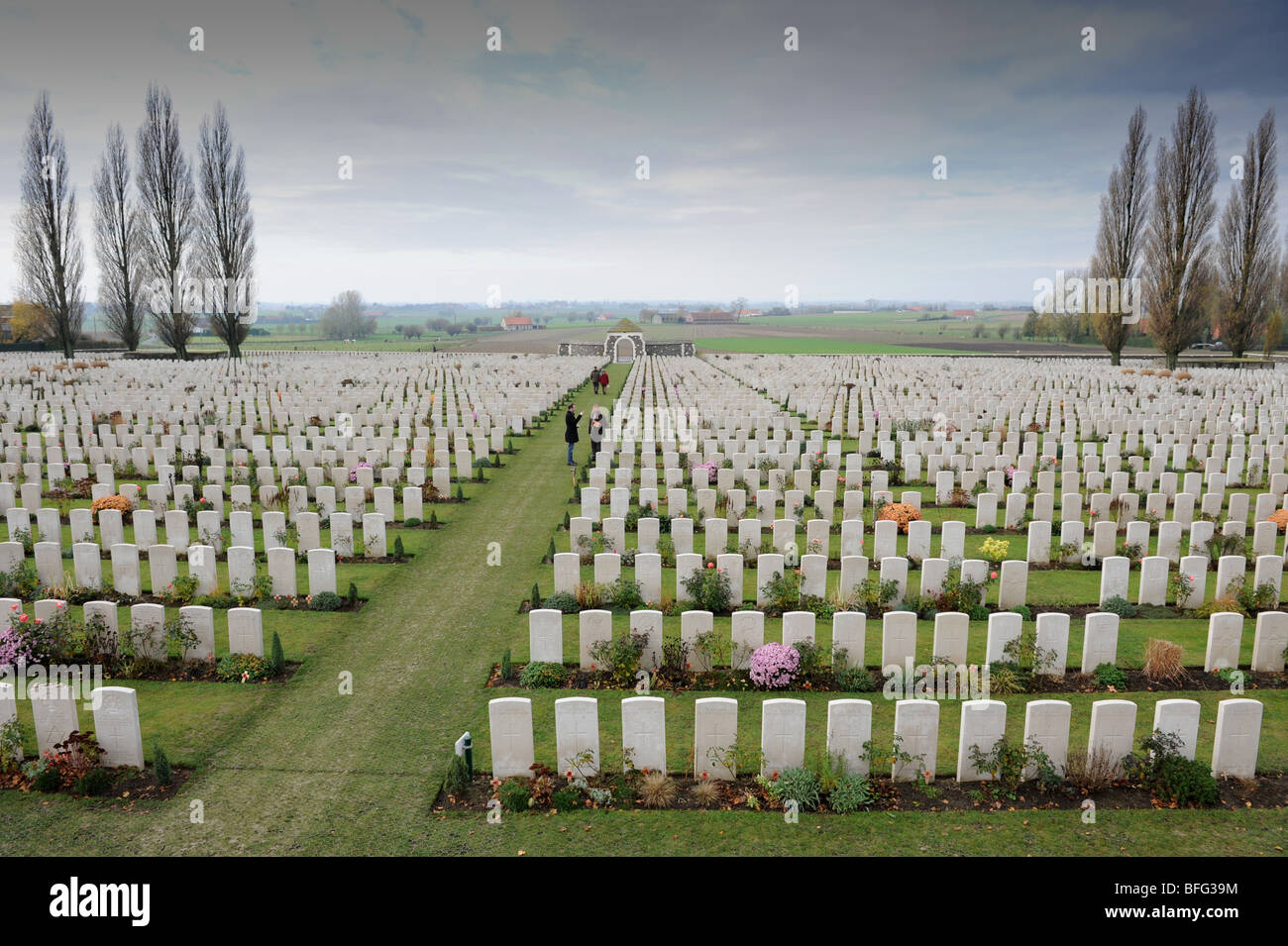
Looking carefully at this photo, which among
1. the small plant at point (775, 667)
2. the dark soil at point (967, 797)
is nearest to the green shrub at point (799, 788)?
the dark soil at point (967, 797)

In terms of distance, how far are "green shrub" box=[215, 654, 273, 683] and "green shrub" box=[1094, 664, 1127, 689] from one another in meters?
9.56

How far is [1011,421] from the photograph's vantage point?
27188mm

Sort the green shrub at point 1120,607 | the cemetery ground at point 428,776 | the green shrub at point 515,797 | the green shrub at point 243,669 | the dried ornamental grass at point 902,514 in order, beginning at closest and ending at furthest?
the cemetery ground at point 428,776, the green shrub at point 515,797, the green shrub at point 243,669, the green shrub at point 1120,607, the dried ornamental grass at point 902,514

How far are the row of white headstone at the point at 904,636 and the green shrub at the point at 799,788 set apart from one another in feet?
7.50

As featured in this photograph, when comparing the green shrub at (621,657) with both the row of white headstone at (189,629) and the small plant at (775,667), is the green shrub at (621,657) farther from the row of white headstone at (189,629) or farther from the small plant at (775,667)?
the row of white headstone at (189,629)

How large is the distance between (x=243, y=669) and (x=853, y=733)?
6.88 metres

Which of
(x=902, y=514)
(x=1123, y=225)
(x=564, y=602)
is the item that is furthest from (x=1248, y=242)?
(x=564, y=602)

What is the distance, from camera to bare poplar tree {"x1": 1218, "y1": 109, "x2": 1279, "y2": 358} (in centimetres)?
4831

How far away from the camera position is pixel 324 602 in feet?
37.7

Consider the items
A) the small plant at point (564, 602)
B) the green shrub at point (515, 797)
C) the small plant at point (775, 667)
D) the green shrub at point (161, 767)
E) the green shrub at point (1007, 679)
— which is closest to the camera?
the green shrub at point (515, 797)

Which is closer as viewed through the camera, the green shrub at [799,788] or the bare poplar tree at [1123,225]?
the green shrub at [799,788]

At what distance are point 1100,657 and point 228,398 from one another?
31.4 meters

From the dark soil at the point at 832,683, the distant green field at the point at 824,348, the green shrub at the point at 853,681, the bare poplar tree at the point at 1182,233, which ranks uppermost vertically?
the bare poplar tree at the point at 1182,233

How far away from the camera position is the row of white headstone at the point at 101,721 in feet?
23.6
